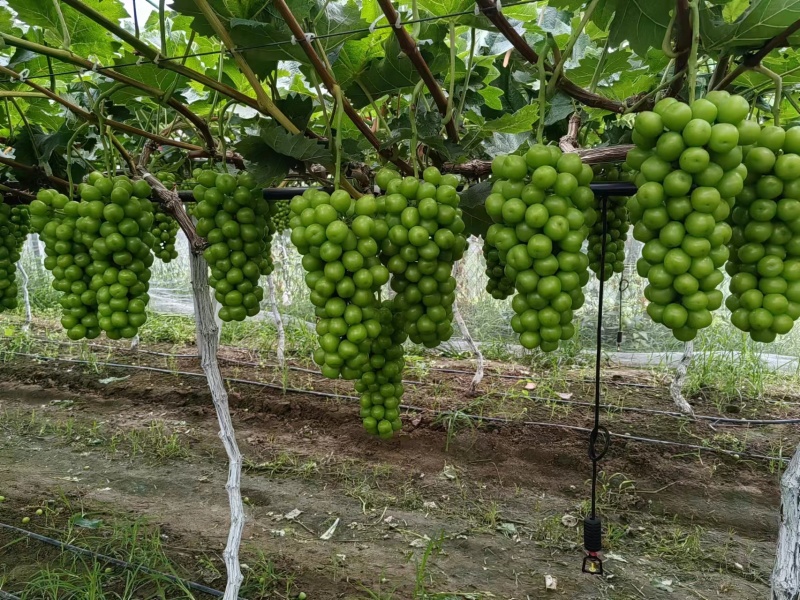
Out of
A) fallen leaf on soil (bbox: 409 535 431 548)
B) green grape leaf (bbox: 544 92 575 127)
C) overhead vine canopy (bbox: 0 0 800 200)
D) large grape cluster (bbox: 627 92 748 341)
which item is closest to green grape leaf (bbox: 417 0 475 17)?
overhead vine canopy (bbox: 0 0 800 200)

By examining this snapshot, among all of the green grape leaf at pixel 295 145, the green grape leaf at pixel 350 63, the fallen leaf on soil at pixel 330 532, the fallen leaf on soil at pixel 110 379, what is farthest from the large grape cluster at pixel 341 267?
the fallen leaf on soil at pixel 110 379

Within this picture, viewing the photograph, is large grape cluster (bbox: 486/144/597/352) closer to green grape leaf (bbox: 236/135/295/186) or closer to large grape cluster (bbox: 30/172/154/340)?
green grape leaf (bbox: 236/135/295/186)

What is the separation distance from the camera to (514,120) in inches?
56.5

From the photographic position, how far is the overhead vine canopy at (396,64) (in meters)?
0.96

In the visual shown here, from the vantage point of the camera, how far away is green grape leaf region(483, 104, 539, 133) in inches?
54.5

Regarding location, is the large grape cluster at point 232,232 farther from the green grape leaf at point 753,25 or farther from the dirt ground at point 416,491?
the dirt ground at point 416,491

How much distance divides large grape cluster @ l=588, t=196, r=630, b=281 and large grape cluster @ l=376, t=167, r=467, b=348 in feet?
2.23

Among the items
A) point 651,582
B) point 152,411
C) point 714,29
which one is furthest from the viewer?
point 152,411

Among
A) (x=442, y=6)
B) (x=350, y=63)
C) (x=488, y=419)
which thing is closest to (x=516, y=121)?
(x=442, y=6)

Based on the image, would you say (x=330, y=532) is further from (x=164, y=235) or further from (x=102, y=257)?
(x=102, y=257)

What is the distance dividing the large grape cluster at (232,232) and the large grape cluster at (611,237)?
945 mm

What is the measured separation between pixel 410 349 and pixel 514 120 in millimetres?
4675

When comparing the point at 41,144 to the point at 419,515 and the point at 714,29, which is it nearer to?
the point at 714,29

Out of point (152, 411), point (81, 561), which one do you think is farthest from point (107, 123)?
point (152, 411)
